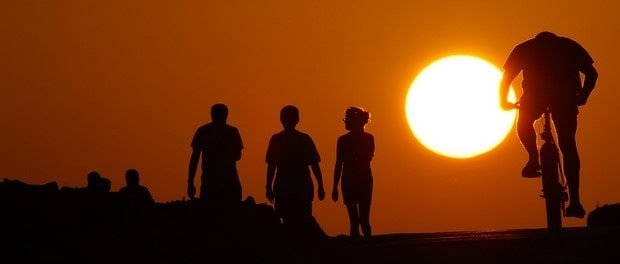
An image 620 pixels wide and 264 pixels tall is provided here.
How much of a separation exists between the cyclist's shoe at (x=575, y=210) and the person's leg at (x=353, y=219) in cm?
428

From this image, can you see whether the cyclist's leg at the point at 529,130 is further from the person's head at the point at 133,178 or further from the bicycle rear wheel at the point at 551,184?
the person's head at the point at 133,178

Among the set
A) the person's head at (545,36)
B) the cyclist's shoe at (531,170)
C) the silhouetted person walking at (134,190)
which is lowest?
the cyclist's shoe at (531,170)

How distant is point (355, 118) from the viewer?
16.9m

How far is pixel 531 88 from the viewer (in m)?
13.5

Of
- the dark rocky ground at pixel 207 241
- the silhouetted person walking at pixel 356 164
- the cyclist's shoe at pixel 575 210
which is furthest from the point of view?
the silhouetted person walking at pixel 356 164

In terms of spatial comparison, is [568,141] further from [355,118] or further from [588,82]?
[355,118]

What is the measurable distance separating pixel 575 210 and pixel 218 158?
4391 millimetres

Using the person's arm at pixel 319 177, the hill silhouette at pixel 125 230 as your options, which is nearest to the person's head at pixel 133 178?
the hill silhouette at pixel 125 230

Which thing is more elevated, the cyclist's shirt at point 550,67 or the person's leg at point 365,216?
the cyclist's shirt at point 550,67

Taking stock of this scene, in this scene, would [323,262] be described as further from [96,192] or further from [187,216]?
[96,192]

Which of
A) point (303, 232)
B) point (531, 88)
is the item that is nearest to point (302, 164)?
point (303, 232)

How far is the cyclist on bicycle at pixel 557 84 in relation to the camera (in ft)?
43.7

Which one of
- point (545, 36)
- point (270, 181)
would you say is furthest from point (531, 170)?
point (270, 181)

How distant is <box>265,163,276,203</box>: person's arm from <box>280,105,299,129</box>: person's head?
54cm
